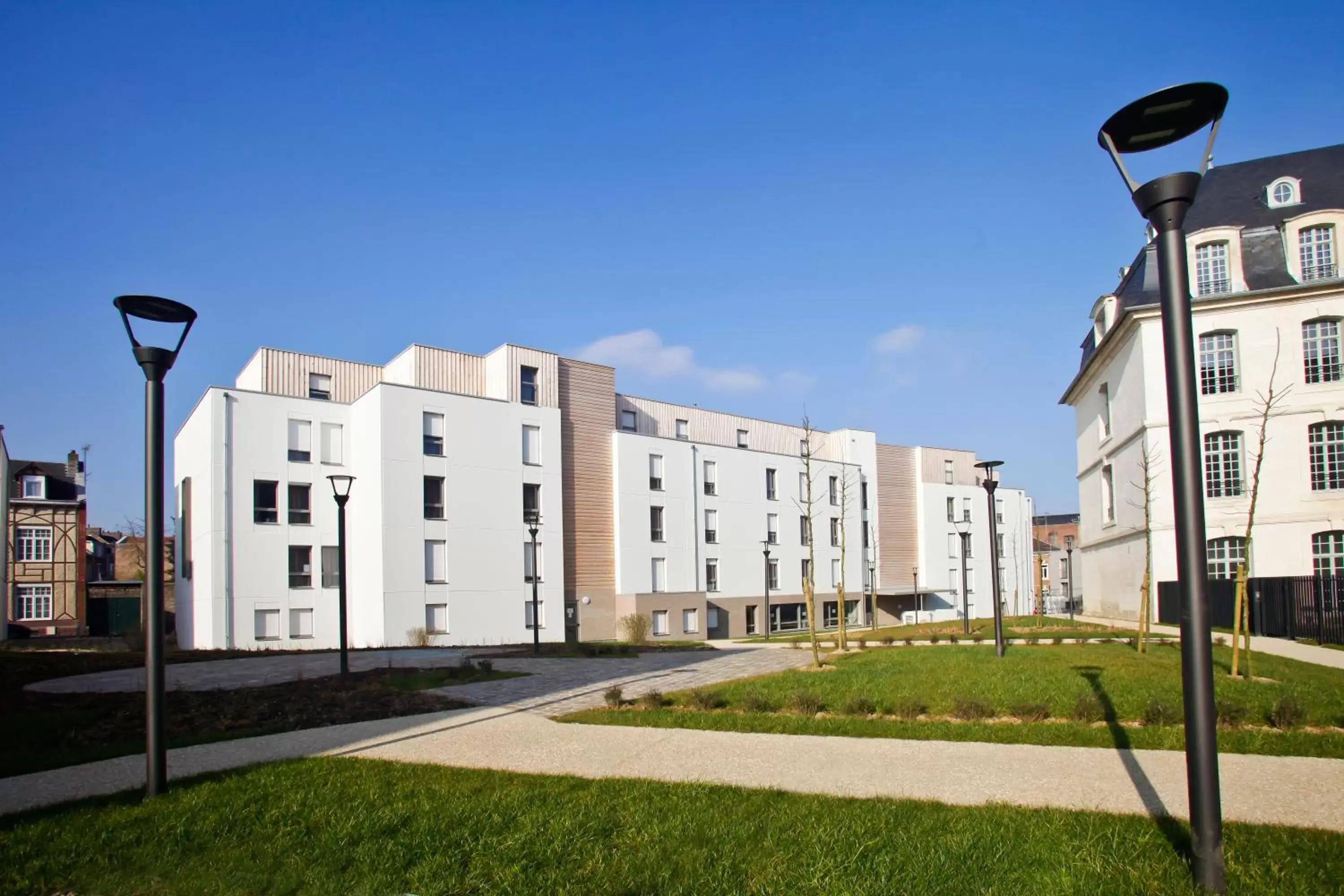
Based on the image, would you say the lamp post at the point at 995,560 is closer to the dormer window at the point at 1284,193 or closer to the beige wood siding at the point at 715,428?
the dormer window at the point at 1284,193

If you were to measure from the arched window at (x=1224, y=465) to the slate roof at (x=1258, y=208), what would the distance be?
5011 millimetres

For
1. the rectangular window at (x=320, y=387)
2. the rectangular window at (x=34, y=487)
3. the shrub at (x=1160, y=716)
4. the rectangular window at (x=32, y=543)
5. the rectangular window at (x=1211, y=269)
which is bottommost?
the shrub at (x=1160, y=716)

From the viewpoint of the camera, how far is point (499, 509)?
1582 inches

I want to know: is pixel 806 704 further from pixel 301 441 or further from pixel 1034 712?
pixel 301 441

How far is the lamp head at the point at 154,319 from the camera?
724 centimetres

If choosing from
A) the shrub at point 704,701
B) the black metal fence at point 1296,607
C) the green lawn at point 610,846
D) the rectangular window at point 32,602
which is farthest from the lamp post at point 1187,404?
the rectangular window at point 32,602

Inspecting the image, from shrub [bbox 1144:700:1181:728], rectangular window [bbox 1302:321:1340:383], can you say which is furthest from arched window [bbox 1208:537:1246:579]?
shrub [bbox 1144:700:1181:728]

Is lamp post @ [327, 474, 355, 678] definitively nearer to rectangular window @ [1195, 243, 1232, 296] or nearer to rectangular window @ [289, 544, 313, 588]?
rectangular window @ [289, 544, 313, 588]

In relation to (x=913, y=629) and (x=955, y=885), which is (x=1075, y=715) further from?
(x=913, y=629)

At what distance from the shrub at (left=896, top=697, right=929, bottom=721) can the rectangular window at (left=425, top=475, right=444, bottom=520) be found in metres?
30.8

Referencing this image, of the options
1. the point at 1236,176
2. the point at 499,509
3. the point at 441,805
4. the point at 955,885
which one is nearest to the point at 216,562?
the point at 499,509

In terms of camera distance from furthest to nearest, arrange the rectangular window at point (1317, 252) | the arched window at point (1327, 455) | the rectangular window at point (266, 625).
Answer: the rectangular window at point (266, 625)
the rectangular window at point (1317, 252)
the arched window at point (1327, 455)

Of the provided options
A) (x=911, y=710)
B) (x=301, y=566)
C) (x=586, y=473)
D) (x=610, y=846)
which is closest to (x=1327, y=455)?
(x=911, y=710)

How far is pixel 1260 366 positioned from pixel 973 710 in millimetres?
26286
